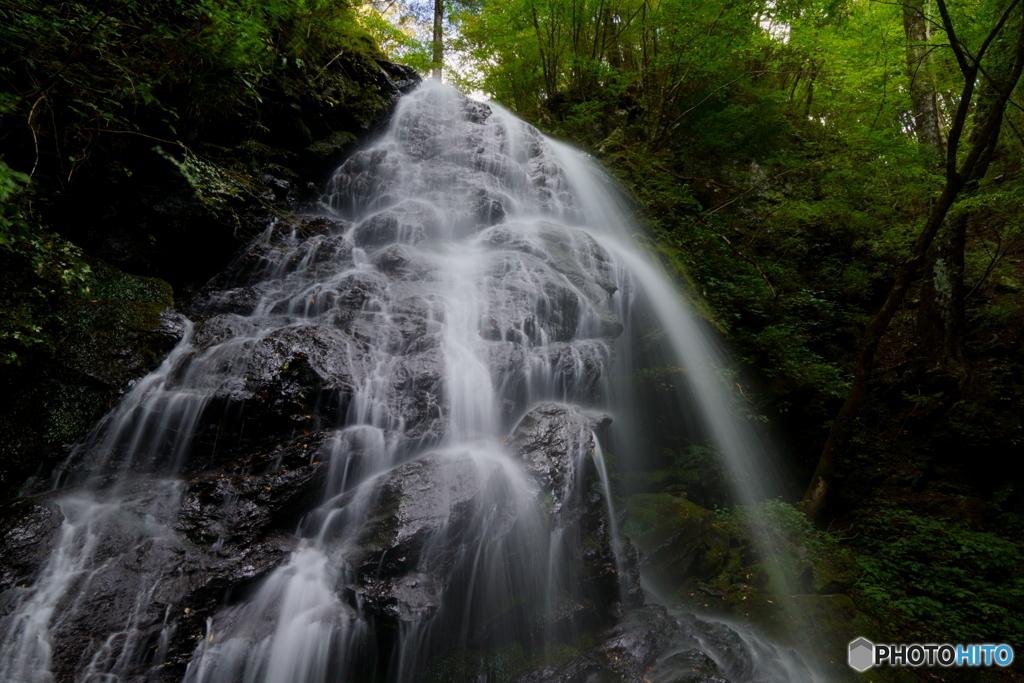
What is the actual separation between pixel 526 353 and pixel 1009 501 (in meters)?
6.77

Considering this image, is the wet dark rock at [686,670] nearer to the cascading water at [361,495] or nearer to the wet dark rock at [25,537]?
the cascading water at [361,495]

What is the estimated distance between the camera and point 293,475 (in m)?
3.98

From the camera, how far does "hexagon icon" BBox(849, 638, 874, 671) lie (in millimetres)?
4471

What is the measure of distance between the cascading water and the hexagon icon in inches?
27.2

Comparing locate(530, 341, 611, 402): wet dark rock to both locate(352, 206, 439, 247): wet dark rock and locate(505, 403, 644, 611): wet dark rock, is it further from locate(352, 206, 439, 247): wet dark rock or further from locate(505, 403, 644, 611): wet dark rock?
locate(352, 206, 439, 247): wet dark rock

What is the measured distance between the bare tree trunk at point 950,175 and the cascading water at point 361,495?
1.23 m

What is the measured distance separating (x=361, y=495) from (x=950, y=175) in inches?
280

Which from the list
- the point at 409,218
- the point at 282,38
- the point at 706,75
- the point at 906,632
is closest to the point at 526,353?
the point at 409,218

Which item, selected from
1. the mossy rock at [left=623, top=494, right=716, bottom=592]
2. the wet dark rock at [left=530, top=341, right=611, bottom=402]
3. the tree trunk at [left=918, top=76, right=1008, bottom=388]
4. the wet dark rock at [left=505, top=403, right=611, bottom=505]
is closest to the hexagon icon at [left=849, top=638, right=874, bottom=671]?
the mossy rock at [left=623, top=494, right=716, bottom=592]

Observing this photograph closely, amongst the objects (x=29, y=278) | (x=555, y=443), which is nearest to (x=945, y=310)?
(x=555, y=443)

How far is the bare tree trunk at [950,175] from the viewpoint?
4797 millimetres

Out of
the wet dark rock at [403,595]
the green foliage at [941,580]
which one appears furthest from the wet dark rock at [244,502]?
the green foliage at [941,580]

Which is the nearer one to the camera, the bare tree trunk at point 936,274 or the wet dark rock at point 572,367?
the wet dark rock at point 572,367

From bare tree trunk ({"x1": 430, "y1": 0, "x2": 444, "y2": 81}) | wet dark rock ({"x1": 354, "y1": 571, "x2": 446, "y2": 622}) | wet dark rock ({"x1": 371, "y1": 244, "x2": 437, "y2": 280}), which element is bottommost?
wet dark rock ({"x1": 354, "y1": 571, "x2": 446, "y2": 622})
